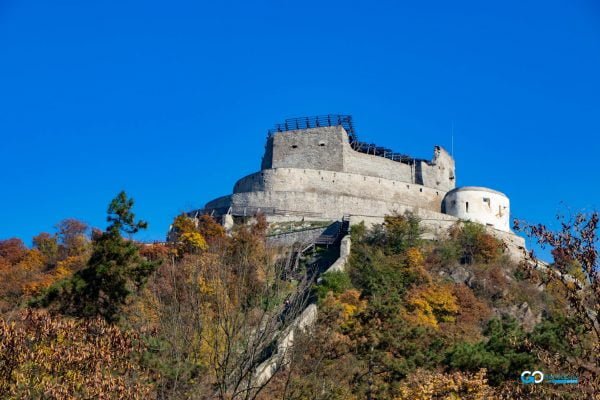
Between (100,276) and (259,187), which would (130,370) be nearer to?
(100,276)

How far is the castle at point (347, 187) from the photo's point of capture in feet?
157

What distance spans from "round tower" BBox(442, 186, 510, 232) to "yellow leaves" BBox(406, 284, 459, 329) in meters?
12.8

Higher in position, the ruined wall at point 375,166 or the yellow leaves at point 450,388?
the ruined wall at point 375,166

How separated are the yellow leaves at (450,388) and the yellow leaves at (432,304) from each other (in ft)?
37.7

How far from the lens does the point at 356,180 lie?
2019 inches

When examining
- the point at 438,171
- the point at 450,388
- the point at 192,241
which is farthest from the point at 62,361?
the point at 438,171

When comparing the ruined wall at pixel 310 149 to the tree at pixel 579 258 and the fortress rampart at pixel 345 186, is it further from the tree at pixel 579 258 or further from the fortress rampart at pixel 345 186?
the tree at pixel 579 258

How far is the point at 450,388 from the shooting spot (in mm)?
19469

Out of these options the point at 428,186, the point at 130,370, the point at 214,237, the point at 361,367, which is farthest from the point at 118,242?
the point at 428,186

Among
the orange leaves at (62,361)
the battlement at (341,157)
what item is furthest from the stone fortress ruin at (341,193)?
the orange leaves at (62,361)

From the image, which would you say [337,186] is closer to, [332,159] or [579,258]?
[332,159]

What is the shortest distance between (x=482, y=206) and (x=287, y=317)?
32.1 meters

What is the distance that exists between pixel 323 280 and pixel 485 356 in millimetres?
13917

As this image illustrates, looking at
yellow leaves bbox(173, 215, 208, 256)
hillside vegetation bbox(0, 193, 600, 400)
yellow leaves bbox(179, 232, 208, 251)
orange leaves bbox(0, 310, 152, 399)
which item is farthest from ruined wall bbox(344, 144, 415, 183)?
orange leaves bbox(0, 310, 152, 399)
